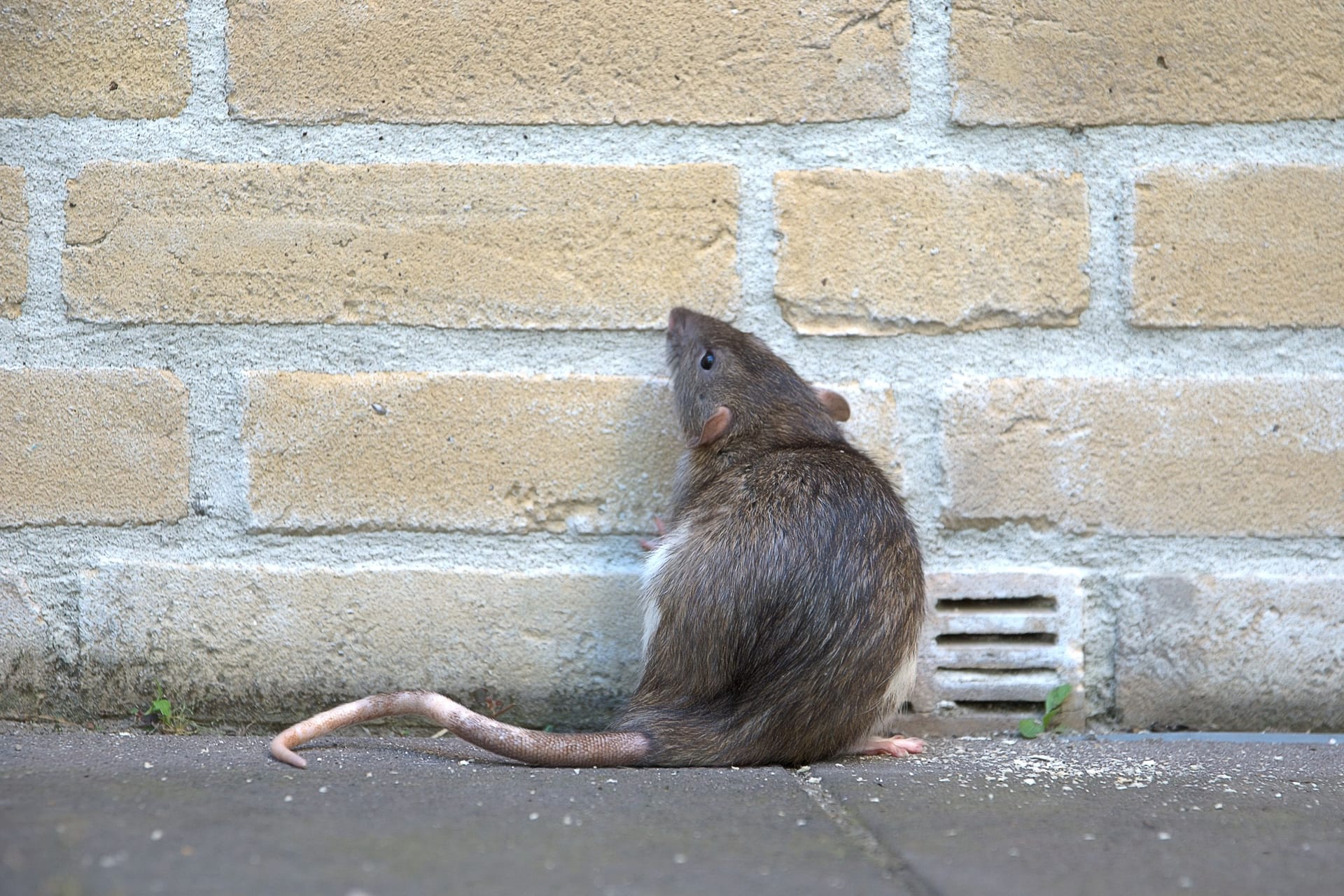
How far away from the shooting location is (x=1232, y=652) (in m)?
2.63

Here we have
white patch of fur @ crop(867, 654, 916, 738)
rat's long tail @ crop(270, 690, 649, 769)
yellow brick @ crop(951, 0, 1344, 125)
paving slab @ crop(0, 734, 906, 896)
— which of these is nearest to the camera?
paving slab @ crop(0, 734, 906, 896)

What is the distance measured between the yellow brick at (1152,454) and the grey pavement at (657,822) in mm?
520

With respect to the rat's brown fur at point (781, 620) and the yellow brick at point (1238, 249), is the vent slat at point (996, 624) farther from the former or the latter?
the yellow brick at point (1238, 249)

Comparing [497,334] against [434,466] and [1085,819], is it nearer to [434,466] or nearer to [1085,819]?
[434,466]

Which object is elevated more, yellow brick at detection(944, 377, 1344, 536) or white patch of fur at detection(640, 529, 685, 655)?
yellow brick at detection(944, 377, 1344, 536)

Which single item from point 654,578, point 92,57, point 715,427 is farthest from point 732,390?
point 92,57

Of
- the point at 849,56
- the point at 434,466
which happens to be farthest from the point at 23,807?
the point at 849,56

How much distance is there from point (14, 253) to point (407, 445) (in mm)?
959

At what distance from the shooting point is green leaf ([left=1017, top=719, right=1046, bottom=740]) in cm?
263

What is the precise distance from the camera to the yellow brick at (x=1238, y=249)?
2.61m

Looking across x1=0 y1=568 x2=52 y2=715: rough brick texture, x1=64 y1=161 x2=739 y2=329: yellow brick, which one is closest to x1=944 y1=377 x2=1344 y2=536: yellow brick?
x1=64 y1=161 x2=739 y2=329: yellow brick

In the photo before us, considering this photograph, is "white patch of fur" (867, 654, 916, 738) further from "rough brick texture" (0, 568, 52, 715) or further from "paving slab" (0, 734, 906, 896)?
"rough brick texture" (0, 568, 52, 715)

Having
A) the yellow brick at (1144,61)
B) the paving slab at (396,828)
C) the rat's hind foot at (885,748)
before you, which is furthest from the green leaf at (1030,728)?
the yellow brick at (1144,61)

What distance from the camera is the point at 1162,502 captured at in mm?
2635
